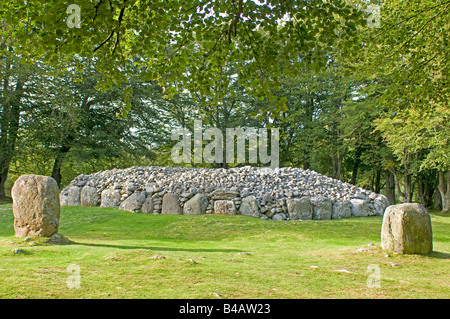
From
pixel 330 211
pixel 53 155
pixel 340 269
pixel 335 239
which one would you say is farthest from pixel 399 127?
pixel 53 155

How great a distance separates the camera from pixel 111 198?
18.3 m

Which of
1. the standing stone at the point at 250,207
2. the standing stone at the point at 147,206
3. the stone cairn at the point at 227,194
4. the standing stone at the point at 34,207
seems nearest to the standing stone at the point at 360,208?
the stone cairn at the point at 227,194

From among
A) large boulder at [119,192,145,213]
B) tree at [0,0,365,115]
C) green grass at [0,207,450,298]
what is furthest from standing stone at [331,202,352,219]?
tree at [0,0,365,115]

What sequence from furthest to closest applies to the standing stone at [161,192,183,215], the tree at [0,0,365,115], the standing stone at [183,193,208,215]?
the standing stone at [161,192,183,215] < the standing stone at [183,193,208,215] < the tree at [0,0,365,115]

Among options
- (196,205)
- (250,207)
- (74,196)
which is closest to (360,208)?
(250,207)

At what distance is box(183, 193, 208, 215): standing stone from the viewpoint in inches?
657

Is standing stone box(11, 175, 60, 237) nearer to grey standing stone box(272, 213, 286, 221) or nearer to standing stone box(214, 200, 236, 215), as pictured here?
standing stone box(214, 200, 236, 215)

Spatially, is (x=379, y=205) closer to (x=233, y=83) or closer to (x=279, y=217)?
(x=279, y=217)

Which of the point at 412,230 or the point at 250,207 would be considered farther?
the point at 250,207

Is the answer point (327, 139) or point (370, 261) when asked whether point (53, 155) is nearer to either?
point (327, 139)

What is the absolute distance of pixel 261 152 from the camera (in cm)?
3306

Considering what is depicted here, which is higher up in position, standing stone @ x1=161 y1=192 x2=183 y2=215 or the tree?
the tree

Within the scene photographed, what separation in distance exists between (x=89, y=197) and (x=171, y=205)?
4.84 metres

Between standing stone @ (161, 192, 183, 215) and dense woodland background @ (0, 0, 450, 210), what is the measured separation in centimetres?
611
